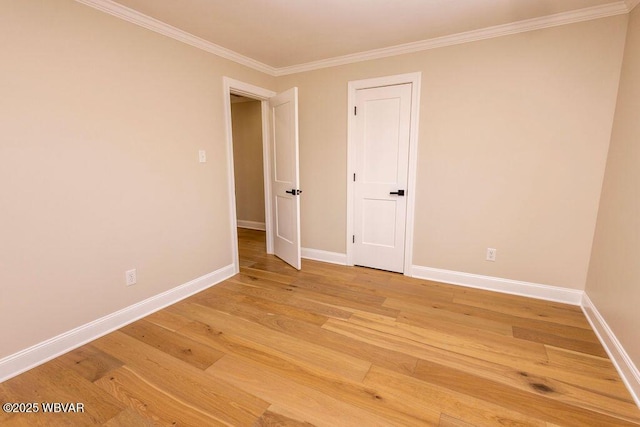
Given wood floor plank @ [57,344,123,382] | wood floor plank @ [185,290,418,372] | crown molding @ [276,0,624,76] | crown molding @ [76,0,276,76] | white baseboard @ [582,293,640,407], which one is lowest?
wood floor plank @ [57,344,123,382]

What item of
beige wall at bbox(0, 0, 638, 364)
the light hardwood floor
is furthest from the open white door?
the light hardwood floor

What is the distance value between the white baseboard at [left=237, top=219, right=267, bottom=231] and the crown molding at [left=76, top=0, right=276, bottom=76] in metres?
2.89

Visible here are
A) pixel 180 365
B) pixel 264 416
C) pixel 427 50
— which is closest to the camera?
pixel 264 416

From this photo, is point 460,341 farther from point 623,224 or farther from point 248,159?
point 248,159

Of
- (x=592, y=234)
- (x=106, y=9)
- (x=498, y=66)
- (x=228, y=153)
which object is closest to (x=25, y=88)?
(x=106, y=9)

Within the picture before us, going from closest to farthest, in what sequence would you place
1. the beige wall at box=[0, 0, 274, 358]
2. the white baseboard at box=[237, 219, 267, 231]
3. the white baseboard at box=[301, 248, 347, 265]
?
the beige wall at box=[0, 0, 274, 358] → the white baseboard at box=[301, 248, 347, 265] → the white baseboard at box=[237, 219, 267, 231]

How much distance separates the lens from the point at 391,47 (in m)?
3.00

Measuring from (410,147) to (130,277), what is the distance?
9.21 feet

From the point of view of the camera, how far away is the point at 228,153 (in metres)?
3.15

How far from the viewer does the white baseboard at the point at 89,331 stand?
1810mm

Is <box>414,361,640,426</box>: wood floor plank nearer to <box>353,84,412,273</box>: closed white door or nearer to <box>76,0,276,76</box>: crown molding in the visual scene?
<box>353,84,412,273</box>: closed white door

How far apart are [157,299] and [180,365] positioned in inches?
35.4

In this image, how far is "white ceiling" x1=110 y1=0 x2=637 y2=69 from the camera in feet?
Result: 7.13

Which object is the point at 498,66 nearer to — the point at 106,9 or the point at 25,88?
the point at 106,9
